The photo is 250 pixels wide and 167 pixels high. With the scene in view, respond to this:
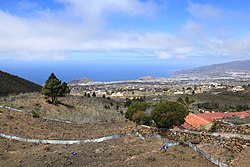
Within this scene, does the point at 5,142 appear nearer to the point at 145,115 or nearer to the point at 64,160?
the point at 64,160

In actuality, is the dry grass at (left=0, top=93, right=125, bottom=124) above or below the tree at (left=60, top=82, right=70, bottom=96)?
below

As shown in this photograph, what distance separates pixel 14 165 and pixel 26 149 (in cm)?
290

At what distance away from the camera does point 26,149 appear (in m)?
16.1

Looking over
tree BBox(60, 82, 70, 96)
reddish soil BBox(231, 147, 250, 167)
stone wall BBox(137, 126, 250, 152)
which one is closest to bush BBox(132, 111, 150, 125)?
stone wall BBox(137, 126, 250, 152)

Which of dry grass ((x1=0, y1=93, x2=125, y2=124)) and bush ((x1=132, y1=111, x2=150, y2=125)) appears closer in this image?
bush ((x1=132, y1=111, x2=150, y2=125))

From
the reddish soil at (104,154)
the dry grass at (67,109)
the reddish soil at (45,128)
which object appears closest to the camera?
the reddish soil at (104,154)

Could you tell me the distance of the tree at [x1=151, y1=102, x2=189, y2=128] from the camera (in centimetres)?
1823

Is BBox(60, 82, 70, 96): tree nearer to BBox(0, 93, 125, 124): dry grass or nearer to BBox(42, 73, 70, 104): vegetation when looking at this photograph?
BBox(0, 93, 125, 124): dry grass

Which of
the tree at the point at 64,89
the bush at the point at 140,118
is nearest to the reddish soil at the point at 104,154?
the bush at the point at 140,118

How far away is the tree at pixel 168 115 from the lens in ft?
59.8

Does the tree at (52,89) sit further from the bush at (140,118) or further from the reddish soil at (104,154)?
the reddish soil at (104,154)

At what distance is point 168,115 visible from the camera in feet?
59.8

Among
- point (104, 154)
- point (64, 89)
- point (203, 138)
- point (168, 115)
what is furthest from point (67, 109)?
point (203, 138)

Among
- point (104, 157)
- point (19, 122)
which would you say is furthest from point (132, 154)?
point (19, 122)
